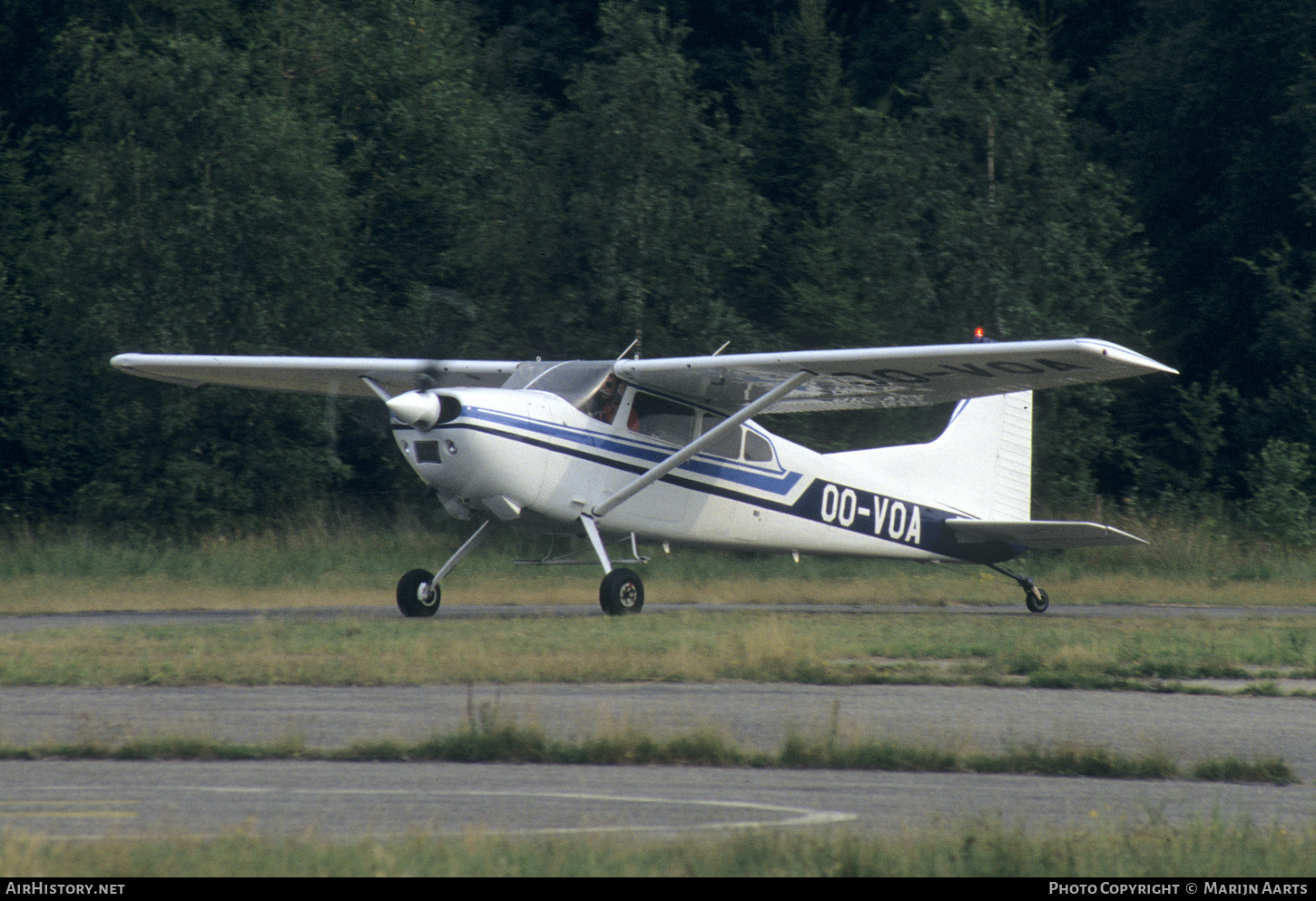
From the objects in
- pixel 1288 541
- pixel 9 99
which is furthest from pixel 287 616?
pixel 9 99

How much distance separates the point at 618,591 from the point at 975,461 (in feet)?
19.2

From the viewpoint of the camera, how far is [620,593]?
13.8 meters

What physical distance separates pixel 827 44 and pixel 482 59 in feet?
28.0

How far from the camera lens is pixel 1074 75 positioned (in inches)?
1423

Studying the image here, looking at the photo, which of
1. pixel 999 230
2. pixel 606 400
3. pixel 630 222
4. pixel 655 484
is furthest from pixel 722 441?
pixel 999 230

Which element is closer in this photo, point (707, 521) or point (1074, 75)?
point (707, 521)

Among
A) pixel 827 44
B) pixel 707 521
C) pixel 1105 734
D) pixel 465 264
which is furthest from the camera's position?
pixel 827 44

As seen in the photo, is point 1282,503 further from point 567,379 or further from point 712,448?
point 567,379

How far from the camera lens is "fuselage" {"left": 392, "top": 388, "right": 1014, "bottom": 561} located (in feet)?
44.0

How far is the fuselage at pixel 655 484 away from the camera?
44.0 ft

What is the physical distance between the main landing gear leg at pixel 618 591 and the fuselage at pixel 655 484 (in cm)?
78

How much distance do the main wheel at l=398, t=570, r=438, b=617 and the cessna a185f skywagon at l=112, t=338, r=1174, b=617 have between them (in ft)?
0.06

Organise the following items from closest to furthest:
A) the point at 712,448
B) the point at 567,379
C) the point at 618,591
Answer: the point at 618,591, the point at 567,379, the point at 712,448
